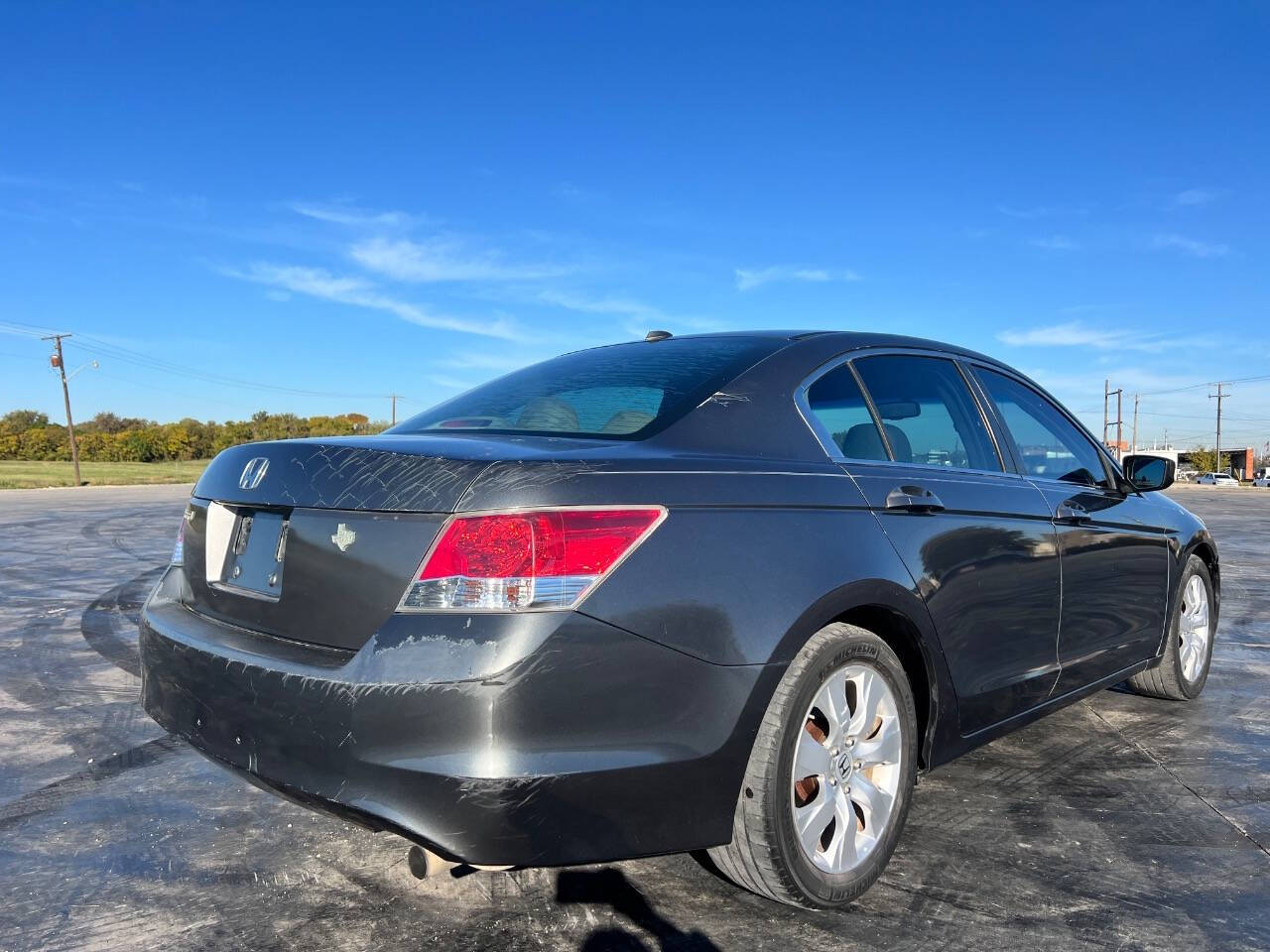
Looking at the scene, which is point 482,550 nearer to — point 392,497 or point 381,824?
point 392,497

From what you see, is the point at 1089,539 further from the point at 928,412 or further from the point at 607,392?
the point at 607,392

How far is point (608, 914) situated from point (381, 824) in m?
0.77

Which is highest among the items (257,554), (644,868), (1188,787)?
(257,554)

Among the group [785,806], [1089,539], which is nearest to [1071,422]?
[1089,539]

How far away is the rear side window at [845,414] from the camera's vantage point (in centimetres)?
279

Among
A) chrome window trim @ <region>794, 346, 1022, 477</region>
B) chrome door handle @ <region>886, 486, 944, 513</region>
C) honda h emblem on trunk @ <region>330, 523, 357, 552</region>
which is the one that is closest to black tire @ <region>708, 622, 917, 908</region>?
chrome door handle @ <region>886, 486, 944, 513</region>

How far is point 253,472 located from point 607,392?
1.04m

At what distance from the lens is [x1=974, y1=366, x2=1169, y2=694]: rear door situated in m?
3.53

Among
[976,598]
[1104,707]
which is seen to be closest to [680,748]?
[976,598]

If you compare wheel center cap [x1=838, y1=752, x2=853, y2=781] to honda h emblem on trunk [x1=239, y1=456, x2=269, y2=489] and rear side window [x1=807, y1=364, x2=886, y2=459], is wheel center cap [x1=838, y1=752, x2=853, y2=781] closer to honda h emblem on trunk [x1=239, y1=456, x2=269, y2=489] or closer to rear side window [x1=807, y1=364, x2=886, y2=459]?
rear side window [x1=807, y1=364, x2=886, y2=459]

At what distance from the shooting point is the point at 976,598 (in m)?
2.95

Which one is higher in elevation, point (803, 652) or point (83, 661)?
point (803, 652)

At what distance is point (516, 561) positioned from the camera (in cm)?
195

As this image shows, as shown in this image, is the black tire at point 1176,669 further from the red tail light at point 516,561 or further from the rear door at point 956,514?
the red tail light at point 516,561
